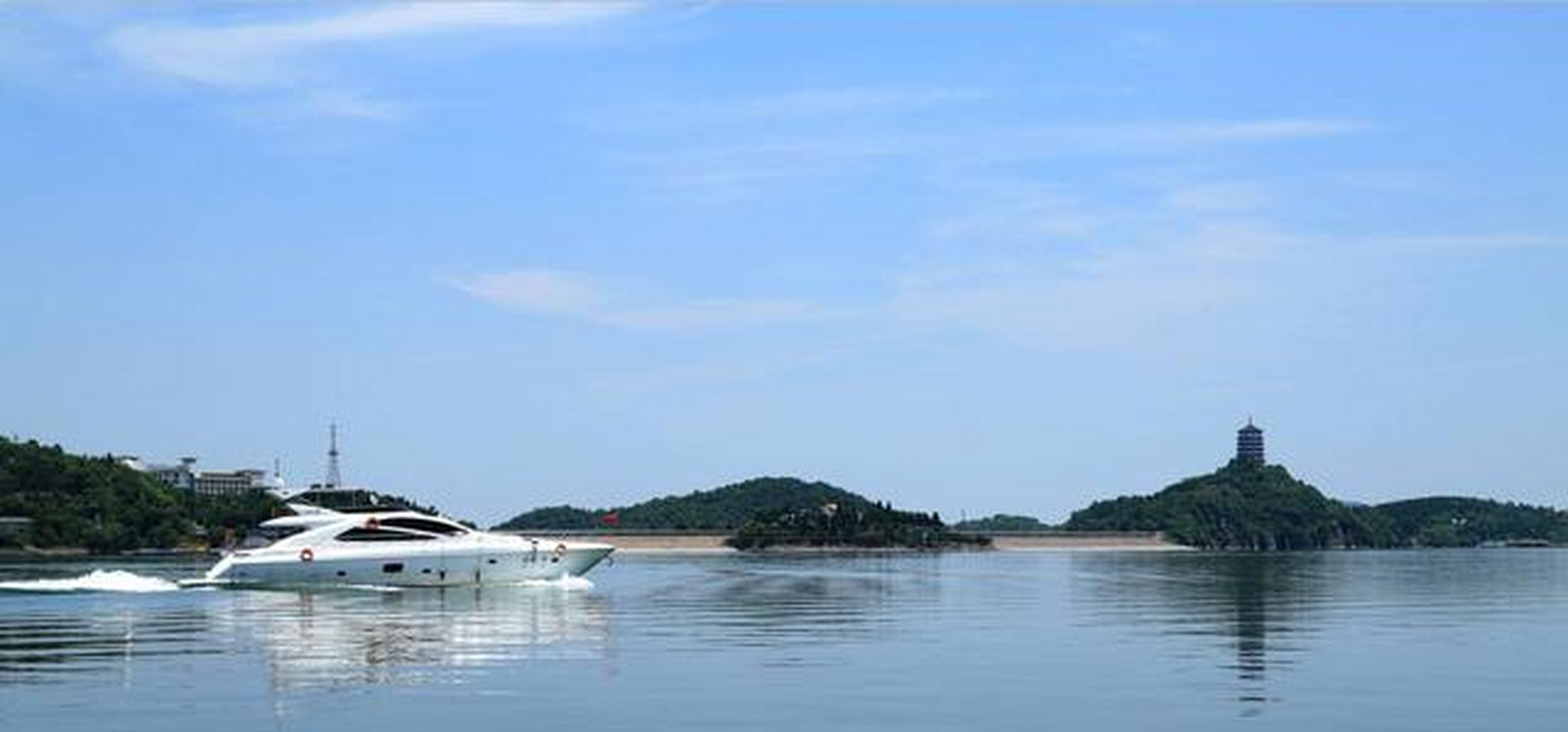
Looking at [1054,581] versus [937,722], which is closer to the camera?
[937,722]

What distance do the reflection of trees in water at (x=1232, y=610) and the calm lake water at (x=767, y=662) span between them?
0.30m

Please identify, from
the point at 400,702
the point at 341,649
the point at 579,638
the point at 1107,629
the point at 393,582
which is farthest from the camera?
the point at 393,582

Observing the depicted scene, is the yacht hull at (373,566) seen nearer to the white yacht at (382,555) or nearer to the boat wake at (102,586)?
the white yacht at (382,555)

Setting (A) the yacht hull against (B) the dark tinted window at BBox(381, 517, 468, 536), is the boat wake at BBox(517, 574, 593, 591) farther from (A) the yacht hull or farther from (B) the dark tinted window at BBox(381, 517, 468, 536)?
(B) the dark tinted window at BBox(381, 517, 468, 536)

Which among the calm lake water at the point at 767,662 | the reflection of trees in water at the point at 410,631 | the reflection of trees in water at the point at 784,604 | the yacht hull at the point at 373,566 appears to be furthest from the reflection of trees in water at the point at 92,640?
the yacht hull at the point at 373,566

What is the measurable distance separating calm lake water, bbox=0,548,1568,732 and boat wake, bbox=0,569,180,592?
0.30m

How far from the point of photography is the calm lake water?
38.0 m

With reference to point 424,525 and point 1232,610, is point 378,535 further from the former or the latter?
point 1232,610

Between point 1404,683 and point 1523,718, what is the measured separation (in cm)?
624

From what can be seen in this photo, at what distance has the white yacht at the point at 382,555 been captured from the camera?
93.5 meters

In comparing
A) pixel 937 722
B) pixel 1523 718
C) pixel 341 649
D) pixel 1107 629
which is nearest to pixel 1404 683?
pixel 1523 718

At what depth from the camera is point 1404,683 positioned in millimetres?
44594

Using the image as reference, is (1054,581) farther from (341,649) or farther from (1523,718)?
(1523,718)

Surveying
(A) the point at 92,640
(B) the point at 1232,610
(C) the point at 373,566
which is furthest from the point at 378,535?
(A) the point at 92,640
